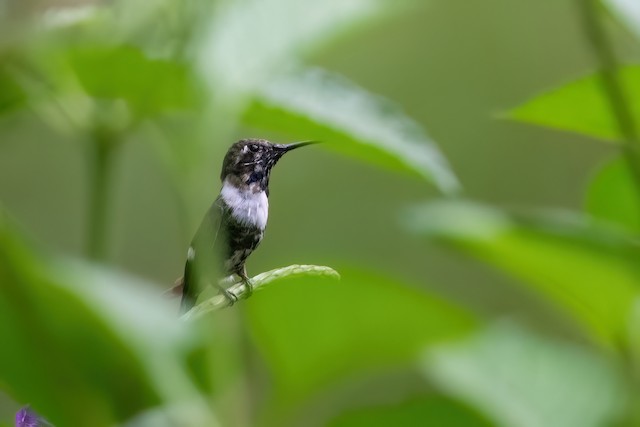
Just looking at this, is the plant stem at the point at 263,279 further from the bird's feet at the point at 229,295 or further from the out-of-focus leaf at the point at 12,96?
the out-of-focus leaf at the point at 12,96

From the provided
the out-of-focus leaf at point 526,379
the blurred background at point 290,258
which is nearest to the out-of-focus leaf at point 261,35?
the blurred background at point 290,258

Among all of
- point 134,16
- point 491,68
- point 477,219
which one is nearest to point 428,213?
point 477,219

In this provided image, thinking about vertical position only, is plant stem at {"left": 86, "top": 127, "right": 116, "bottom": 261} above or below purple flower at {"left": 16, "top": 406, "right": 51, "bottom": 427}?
above

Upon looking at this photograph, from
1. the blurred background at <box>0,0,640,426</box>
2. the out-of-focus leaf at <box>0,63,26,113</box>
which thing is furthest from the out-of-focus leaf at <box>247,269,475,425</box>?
the out-of-focus leaf at <box>0,63,26,113</box>

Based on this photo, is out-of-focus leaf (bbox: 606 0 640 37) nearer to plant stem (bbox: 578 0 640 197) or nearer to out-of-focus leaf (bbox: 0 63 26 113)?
plant stem (bbox: 578 0 640 197)

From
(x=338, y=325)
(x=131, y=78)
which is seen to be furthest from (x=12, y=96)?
(x=338, y=325)

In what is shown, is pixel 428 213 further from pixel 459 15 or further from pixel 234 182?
pixel 459 15
